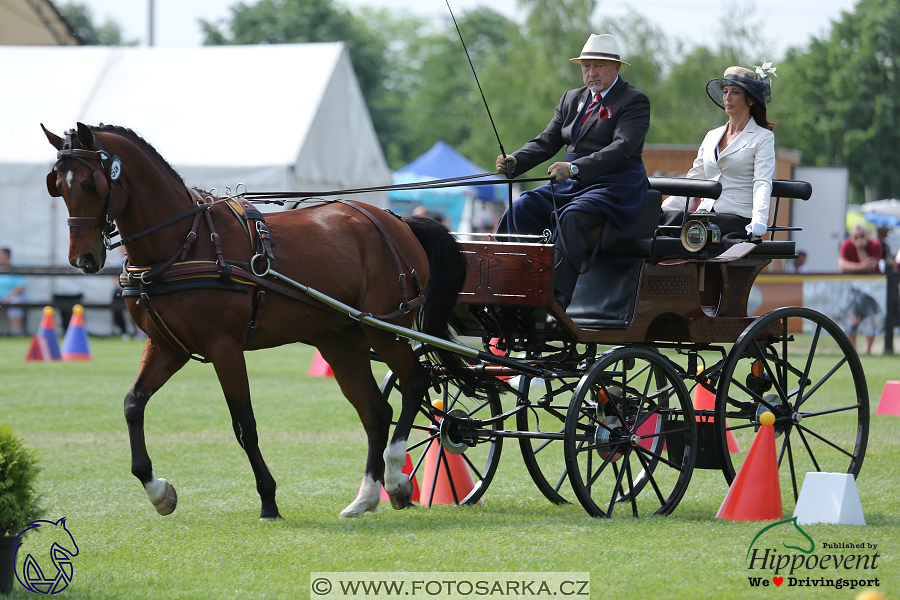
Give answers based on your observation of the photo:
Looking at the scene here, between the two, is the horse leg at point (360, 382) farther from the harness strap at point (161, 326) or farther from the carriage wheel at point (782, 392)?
the carriage wheel at point (782, 392)

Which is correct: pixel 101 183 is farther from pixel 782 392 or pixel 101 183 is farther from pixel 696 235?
pixel 782 392

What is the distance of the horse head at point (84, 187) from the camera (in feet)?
16.4

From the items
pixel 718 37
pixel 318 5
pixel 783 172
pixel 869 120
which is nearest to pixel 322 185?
pixel 783 172

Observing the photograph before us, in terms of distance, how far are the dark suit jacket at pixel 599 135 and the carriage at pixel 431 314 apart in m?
0.37

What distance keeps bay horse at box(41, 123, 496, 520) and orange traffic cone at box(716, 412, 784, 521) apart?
152cm

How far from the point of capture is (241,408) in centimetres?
541

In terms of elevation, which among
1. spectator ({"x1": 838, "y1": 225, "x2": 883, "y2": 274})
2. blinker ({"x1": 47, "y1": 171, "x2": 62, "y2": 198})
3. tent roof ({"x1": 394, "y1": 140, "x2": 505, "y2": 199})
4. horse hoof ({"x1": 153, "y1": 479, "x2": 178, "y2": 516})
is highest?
tent roof ({"x1": 394, "y1": 140, "x2": 505, "y2": 199})

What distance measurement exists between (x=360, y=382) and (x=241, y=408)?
957 millimetres

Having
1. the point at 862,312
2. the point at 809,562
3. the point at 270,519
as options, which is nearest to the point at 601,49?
the point at 809,562

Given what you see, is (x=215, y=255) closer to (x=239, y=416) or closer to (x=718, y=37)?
(x=239, y=416)

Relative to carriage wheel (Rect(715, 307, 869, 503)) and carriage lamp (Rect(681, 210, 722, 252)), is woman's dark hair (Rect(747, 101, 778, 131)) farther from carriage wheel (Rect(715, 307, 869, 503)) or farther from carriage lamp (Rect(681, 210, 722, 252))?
carriage wheel (Rect(715, 307, 869, 503))

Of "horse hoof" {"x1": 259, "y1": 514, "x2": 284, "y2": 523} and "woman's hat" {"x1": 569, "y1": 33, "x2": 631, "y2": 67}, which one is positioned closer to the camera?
"horse hoof" {"x1": 259, "y1": 514, "x2": 284, "y2": 523}

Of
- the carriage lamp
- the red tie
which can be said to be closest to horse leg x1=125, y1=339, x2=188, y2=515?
the red tie

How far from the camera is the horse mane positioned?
5.29 m
